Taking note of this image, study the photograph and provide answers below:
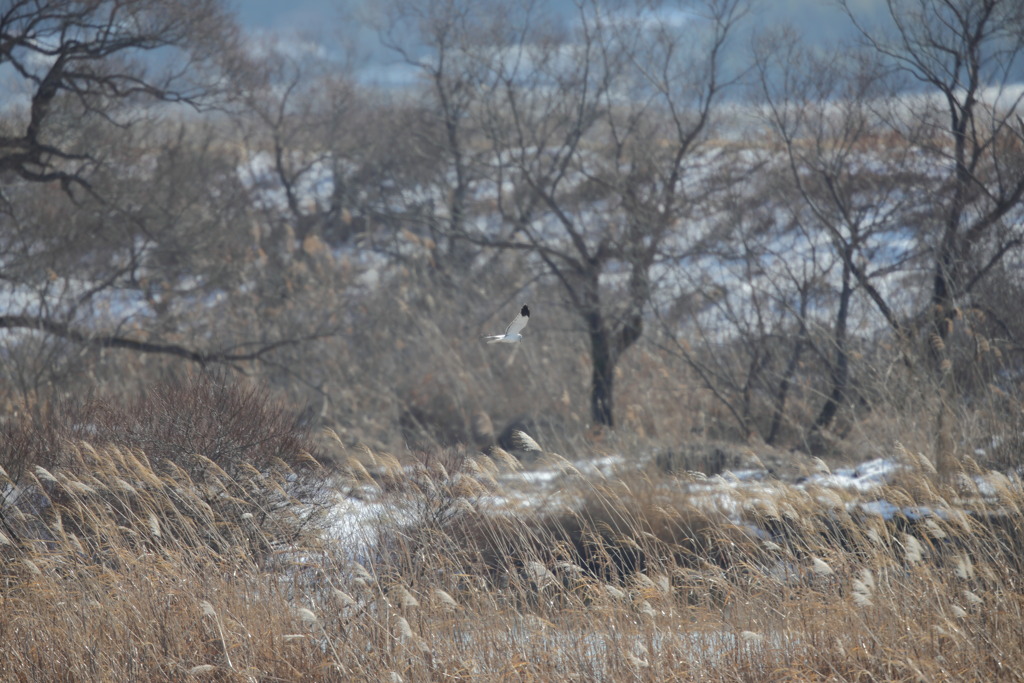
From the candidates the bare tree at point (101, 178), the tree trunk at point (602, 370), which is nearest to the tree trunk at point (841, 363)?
the tree trunk at point (602, 370)

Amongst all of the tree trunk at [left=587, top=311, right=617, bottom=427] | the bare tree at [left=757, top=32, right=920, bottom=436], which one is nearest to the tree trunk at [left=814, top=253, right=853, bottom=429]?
the bare tree at [left=757, top=32, right=920, bottom=436]

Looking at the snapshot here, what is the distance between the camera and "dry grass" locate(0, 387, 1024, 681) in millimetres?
4387

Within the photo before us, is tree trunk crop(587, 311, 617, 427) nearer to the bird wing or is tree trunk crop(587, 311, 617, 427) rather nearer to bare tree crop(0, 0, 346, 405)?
bare tree crop(0, 0, 346, 405)

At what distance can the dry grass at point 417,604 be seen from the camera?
14.4ft

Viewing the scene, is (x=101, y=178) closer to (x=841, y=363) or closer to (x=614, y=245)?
(x=614, y=245)

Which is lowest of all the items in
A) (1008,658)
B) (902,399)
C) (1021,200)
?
(1008,658)

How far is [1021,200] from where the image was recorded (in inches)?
355

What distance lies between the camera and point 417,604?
385 centimetres

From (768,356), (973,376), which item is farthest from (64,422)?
(768,356)

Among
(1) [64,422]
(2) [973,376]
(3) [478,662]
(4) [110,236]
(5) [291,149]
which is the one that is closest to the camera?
(3) [478,662]

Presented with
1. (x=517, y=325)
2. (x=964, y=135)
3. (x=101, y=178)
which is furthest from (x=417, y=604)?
(x=101, y=178)

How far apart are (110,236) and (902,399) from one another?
417 inches

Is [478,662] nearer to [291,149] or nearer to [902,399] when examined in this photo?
[902,399]

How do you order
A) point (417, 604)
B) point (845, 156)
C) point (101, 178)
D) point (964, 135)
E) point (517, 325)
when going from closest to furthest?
1. point (517, 325)
2. point (417, 604)
3. point (964, 135)
4. point (845, 156)
5. point (101, 178)
